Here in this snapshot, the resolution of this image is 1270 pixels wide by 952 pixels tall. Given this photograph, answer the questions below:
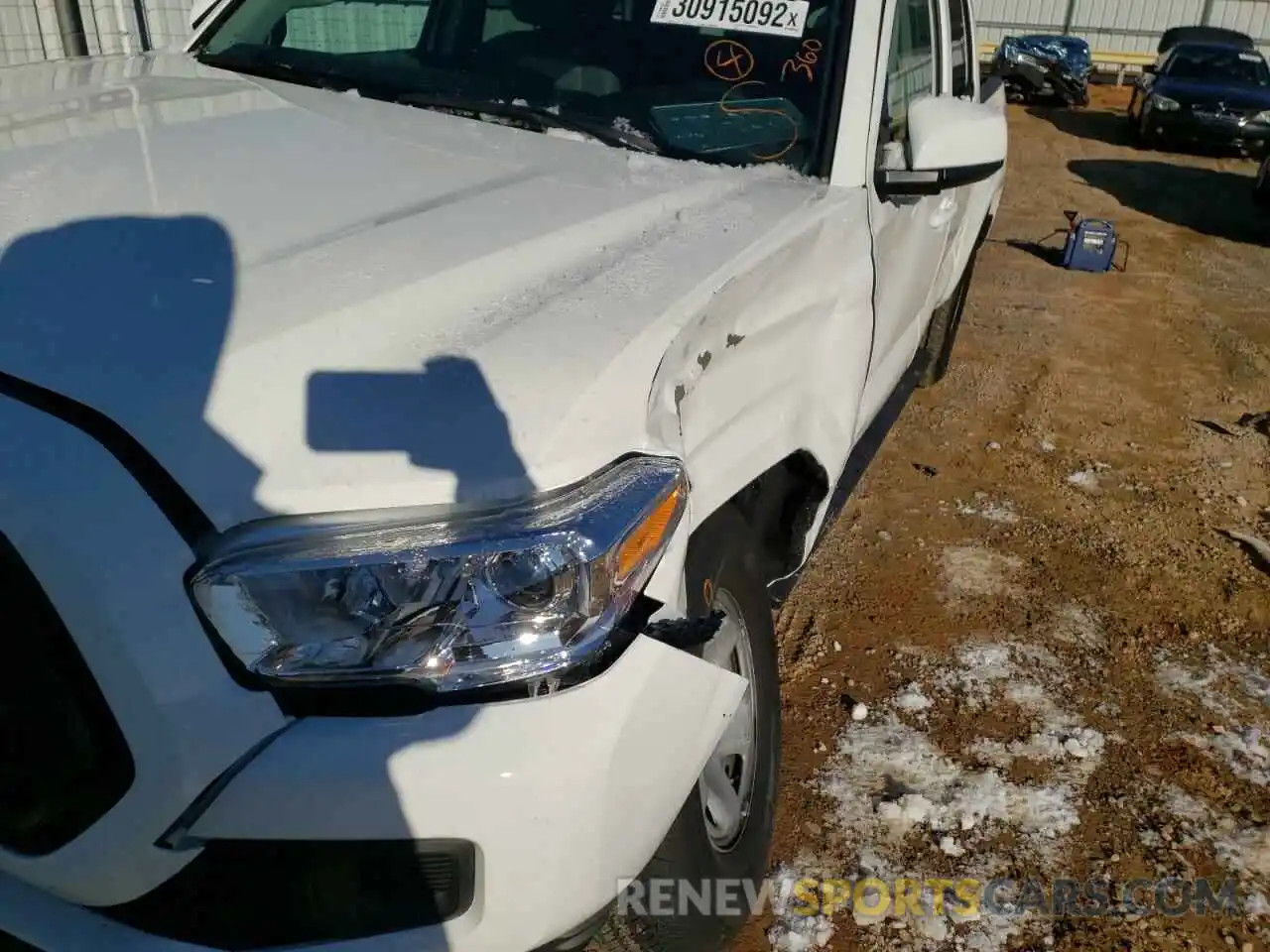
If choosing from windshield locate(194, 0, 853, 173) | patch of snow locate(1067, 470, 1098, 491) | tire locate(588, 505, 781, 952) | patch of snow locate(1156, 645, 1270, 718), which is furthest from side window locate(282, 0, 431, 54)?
patch of snow locate(1067, 470, 1098, 491)

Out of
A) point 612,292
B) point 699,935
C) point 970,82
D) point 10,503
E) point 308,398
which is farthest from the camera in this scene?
point 970,82

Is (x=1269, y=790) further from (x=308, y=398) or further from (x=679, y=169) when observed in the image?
(x=308, y=398)

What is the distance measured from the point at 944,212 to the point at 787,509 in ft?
5.28

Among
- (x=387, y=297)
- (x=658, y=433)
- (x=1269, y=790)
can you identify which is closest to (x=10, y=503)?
(x=387, y=297)

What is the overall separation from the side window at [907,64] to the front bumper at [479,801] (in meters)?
1.83

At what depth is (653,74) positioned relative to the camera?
258 cm

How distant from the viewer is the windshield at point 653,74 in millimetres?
2500

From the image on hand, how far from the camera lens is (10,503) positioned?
118cm

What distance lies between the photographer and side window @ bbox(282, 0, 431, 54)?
2928 mm

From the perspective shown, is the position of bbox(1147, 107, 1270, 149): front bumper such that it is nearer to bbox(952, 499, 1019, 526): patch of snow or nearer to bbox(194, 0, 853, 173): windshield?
bbox(952, 499, 1019, 526): patch of snow

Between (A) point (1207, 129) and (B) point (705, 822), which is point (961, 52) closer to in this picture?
(B) point (705, 822)

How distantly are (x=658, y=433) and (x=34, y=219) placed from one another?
3.26 ft

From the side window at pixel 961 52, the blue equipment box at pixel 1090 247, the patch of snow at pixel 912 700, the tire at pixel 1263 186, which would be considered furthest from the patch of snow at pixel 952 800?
the tire at pixel 1263 186

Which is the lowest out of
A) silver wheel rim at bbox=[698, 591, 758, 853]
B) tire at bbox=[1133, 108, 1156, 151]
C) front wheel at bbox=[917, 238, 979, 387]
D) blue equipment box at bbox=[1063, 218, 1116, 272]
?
tire at bbox=[1133, 108, 1156, 151]
